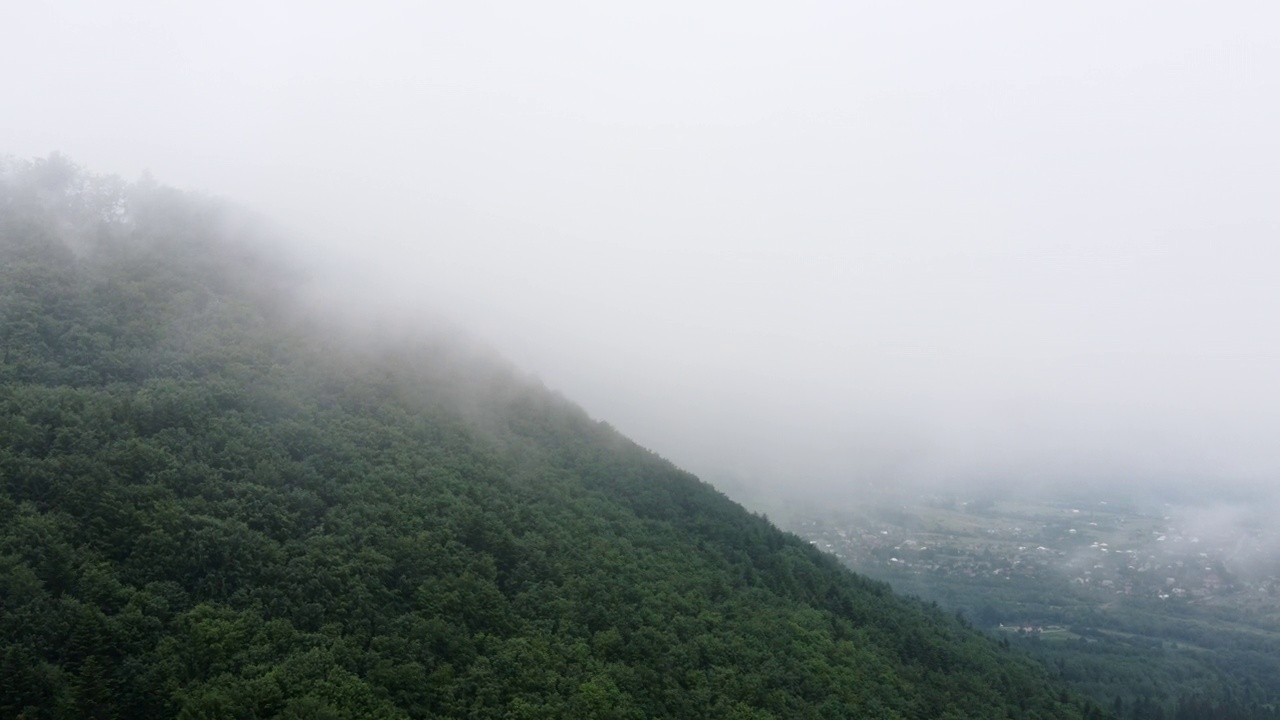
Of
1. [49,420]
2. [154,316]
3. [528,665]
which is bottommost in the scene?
[528,665]

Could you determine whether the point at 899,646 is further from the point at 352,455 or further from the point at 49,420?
the point at 49,420

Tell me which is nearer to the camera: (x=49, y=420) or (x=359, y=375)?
(x=49, y=420)

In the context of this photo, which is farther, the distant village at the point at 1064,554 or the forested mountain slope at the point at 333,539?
the distant village at the point at 1064,554

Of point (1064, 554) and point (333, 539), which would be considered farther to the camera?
point (1064, 554)

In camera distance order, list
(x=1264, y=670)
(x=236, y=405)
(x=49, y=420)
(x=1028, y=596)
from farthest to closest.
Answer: (x=1028, y=596)
(x=1264, y=670)
(x=236, y=405)
(x=49, y=420)

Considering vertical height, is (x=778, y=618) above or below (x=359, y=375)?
below

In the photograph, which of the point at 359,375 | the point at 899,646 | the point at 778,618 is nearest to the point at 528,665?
the point at 778,618

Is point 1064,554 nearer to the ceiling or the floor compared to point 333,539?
nearer to the ceiling

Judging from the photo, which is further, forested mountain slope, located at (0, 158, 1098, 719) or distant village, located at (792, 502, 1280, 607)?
distant village, located at (792, 502, 1280, 607)
